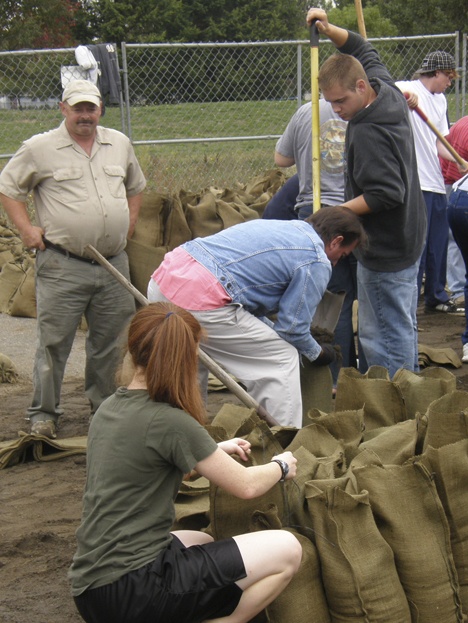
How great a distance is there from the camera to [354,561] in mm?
3023

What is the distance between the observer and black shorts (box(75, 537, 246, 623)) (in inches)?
108

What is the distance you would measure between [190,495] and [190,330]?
3.22ft

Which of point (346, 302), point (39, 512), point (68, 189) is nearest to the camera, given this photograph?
point (39, 512)

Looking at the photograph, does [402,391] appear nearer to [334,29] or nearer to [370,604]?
[370,604]

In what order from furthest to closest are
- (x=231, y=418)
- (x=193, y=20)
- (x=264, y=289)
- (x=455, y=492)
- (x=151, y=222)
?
(x=193, y=20) → (x=151, y=222) → (x=264, y=289) → (x=231, y=418) → (x=455, y=492)

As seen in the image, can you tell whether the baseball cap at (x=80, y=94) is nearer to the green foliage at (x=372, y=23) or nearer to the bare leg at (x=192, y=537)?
the bare leg at (x=192, y=537)

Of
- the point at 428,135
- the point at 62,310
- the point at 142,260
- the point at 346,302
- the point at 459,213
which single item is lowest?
the point at 142,260

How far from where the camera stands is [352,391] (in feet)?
13.0

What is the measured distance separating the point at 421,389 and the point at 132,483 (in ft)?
5.54

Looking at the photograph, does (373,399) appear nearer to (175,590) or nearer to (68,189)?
(175,590)

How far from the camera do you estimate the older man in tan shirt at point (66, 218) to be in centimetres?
531

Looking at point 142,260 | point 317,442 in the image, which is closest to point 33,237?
point 142,260

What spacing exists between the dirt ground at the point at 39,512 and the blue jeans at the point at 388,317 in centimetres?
109

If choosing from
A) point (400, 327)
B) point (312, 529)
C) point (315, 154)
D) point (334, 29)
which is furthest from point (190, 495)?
point (334, 29)
